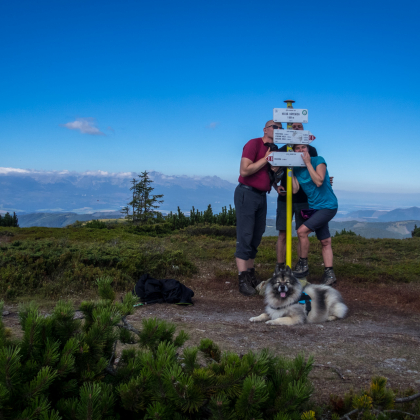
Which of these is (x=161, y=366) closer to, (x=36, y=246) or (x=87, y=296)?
(x=87, y=296)

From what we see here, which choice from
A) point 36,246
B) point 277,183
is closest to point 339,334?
point 277,183

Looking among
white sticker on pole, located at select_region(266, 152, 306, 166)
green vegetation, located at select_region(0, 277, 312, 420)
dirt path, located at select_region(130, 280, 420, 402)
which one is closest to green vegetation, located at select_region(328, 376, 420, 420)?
green vegetation, located at select_region(0, 277, 312, 420)

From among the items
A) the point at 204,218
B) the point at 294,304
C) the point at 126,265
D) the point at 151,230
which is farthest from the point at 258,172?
the point at 204,218

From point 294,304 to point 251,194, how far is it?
2341mm

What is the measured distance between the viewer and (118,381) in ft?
7.61

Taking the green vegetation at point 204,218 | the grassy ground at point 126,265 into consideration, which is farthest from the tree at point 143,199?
the grassy ground at point 126,265

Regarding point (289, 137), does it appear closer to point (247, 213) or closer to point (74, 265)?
point (247, 213)

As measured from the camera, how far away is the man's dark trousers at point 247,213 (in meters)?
7.08

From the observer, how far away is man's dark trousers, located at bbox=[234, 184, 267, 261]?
279 inches

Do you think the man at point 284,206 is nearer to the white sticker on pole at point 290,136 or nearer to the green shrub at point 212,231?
the white sticker on pole at point 290,136

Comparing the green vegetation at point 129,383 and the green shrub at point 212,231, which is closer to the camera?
the green vegetation at point 129,383

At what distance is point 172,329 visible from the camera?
244 cm

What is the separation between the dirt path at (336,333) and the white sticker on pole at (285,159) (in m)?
2.62

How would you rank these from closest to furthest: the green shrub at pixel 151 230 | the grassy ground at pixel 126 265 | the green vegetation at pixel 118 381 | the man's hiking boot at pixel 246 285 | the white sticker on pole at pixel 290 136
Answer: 1. the green vegetation at pixel 118 381
2. the white sticker on pole at pixel 290 136
3. the grassy ground at pixel 126 265
4. the man's hiking boot at pixel 246 285
5. the green shrub at pixel 151 230
